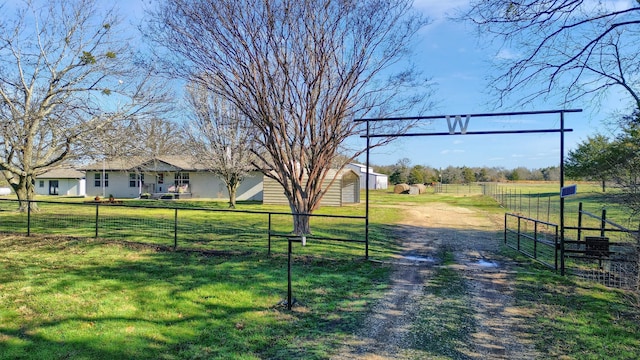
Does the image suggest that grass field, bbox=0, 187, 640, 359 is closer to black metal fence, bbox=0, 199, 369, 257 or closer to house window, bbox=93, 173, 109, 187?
black metal fence, bbox=0, 199, 369, 257

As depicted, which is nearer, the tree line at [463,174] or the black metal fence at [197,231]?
the black metal fence at [197,231]

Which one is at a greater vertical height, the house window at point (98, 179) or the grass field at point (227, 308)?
the house window at point (98, 179)

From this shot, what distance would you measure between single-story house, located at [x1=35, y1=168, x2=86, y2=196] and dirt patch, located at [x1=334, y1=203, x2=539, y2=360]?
4120 cm

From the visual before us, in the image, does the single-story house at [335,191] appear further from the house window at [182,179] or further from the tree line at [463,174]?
the tree line at [463,174]

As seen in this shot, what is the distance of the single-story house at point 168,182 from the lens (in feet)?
99.7

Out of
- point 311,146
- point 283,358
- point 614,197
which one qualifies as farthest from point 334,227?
point 283,358

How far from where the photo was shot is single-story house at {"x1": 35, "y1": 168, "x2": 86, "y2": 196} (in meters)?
40.6

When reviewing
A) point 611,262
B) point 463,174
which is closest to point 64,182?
point 611,262

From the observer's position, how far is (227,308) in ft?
17.5

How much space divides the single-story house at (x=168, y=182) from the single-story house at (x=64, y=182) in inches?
311

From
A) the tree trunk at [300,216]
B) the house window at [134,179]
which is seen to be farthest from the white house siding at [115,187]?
the tree trunk at [300,216]

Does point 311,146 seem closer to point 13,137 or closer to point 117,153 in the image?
point 117,153

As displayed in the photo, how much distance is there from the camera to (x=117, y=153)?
16922 mm

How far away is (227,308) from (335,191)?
2024cm
